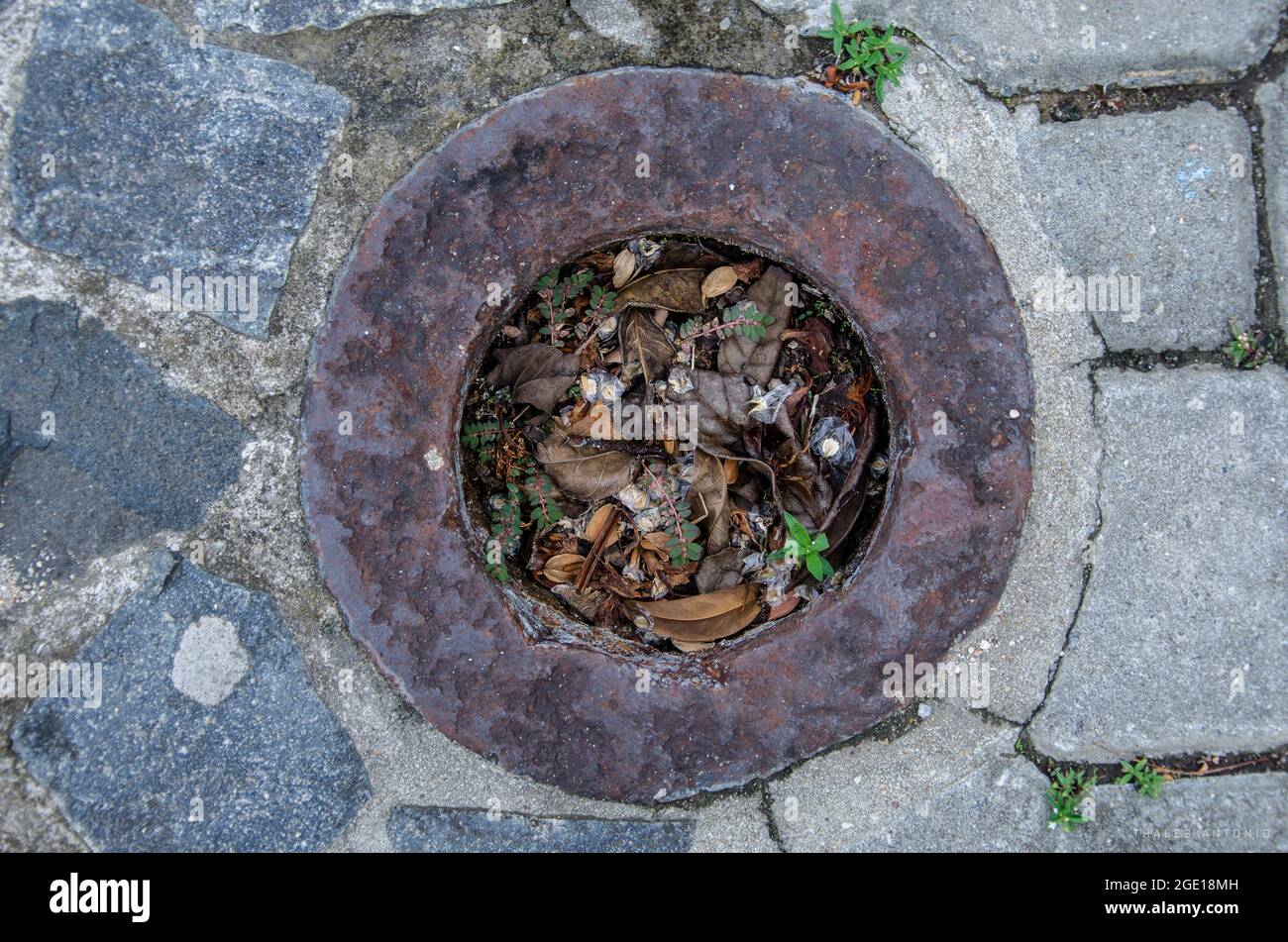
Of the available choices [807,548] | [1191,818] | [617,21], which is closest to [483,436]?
[807,548]

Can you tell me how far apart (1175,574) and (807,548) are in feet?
2.21

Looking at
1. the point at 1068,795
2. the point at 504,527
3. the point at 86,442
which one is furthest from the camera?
→ the point at 504,527

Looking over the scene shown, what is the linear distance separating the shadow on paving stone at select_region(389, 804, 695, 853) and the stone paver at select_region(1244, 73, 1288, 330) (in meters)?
1.48

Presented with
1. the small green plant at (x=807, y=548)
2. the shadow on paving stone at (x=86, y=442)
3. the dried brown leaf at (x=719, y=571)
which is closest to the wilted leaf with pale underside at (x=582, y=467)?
the dried brown leaf at (x=719, y=571)

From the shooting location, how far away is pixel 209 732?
4.83 ft

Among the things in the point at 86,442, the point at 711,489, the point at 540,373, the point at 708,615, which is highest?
the point at 540,373

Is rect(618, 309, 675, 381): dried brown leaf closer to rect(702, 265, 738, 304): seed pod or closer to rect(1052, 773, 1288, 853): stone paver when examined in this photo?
rect(702, 265, 738, 304): seed pod

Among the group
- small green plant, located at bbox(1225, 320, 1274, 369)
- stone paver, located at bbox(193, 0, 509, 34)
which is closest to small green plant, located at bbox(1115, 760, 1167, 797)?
small green plant, located at bbox(1225, 320, 1274, 369)

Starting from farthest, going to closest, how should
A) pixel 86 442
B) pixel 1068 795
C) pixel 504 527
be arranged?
pixel 504 527 < pixel 1068 795 < pixel 86 442

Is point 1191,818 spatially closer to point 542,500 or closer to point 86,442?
point 542,500

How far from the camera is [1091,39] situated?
5.09 ft

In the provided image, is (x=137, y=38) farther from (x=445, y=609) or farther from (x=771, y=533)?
(x=771, y=533)

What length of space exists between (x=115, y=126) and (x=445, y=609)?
100cm

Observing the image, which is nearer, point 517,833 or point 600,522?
point 517,833
